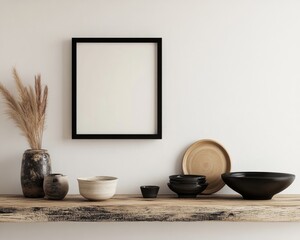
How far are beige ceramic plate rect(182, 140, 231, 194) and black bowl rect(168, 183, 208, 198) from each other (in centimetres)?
13

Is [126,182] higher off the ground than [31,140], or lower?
lower

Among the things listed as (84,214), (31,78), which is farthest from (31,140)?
(84,214)

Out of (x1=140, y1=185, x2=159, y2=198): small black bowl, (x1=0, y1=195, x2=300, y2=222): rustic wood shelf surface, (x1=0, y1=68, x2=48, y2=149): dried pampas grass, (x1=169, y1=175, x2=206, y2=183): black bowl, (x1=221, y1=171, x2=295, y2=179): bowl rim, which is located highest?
(x1=0, y1=68, x2=48, y2=149): dried pampas grass

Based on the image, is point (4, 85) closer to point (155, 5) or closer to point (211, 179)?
point (155, 5)

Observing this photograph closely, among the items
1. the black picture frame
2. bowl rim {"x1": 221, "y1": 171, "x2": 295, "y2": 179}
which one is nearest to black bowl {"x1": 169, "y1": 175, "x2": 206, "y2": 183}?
bowl rim {"x1": 221, "y1": 171, "x2": 295, "y2": 179}

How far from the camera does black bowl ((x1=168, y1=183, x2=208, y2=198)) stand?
2.15 meters

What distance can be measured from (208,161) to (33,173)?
34.0 inches

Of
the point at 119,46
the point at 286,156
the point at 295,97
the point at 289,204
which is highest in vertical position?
the point at 119,46

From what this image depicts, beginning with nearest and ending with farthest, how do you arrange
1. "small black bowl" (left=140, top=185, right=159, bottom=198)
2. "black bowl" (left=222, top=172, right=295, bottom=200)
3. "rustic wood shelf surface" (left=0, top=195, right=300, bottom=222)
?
"rustic wood shelf surface" (left=0, top=195, right=300, bottom=222)
"black bowl" (left=222, top=172, right=295, bottom=200)
"small black bowl" (left=140, top=185, right=159, bottom=198)

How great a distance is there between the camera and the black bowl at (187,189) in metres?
2.15

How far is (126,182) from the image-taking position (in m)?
2.32

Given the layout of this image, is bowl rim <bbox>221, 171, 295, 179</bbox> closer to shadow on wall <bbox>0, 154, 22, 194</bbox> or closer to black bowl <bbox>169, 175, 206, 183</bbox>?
black bowl <bbox>169, 175, 206, 183</bbox>

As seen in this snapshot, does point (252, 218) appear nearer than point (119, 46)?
Yes

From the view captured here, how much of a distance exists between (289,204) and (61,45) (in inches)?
52.6
